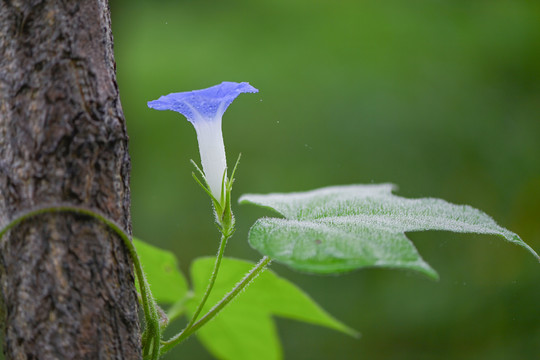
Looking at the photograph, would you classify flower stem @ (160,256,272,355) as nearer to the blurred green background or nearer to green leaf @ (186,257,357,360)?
green leaf @ (186,257,357,360)

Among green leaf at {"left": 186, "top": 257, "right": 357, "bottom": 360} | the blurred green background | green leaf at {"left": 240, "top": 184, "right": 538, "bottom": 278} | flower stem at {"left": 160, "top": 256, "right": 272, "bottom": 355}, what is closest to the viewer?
green leaf at {"left": 240, "top": 184, "right": 538, "bottom": 278}

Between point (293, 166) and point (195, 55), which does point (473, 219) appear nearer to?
point (293, 166)

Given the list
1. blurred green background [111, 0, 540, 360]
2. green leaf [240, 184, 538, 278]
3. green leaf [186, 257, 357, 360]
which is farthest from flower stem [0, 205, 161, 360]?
blurred green background [111, 0, 540, 360]

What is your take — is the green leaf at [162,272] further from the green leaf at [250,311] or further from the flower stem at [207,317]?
the flower stem at [207,317]

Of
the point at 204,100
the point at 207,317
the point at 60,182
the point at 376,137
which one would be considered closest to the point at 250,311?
the point at 207,317

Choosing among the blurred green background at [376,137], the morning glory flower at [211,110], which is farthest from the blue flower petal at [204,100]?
the blurred green background at [376,137]

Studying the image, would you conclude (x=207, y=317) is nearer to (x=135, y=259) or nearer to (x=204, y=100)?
(x=135, y=259)
